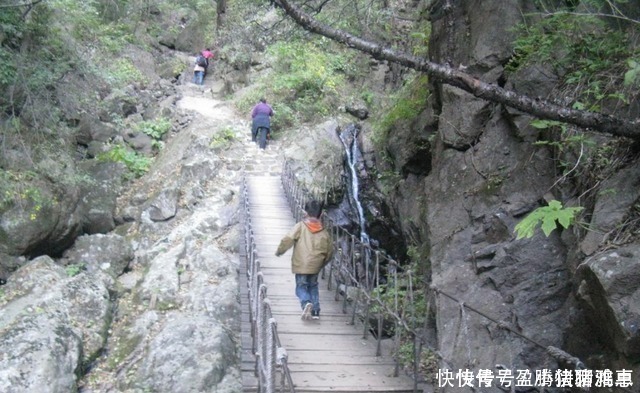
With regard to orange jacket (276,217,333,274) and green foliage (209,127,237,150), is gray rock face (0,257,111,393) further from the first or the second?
green foliage (209,127,237,150)

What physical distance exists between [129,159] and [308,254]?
1191 centimetres

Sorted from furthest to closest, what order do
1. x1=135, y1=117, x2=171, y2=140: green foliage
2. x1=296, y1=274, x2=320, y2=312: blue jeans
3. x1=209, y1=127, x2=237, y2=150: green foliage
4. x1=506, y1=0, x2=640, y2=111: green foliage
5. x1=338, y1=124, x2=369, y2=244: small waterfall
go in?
x1=135, y1=117, x2=171, y2=140: green foliage < x1=209, y1=127, x2=237, y2=150: green foliage < x1=338, y1=124, x2=369, y2=244: small waterfall < x1=296, y1=274, x2=320, y2=312: blue jeans < x1=506, y1=0, x2=640, y2=111: green foliage

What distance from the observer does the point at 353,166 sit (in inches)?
648

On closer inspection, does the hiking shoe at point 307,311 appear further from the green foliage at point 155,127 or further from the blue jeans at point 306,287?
the green foliage at point 155,127

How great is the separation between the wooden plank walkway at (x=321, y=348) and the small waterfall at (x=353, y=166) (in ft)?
15.8

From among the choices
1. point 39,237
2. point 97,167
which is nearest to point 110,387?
point 39,237

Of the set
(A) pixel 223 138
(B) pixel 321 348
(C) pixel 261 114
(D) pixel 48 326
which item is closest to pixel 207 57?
(A) pixel 223 138

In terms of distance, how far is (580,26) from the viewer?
668 centimetres

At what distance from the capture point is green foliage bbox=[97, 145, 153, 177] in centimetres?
1716

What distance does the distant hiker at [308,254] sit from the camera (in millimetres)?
7531

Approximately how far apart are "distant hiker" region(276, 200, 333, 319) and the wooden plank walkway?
1.15 feet

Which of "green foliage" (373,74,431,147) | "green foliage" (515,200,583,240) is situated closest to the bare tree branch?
Answer: "green foliage" (515,200,583,240)

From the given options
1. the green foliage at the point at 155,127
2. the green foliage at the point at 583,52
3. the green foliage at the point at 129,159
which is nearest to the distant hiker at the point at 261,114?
the green foliage at the point at 129,159

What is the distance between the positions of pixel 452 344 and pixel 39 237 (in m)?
10.1
